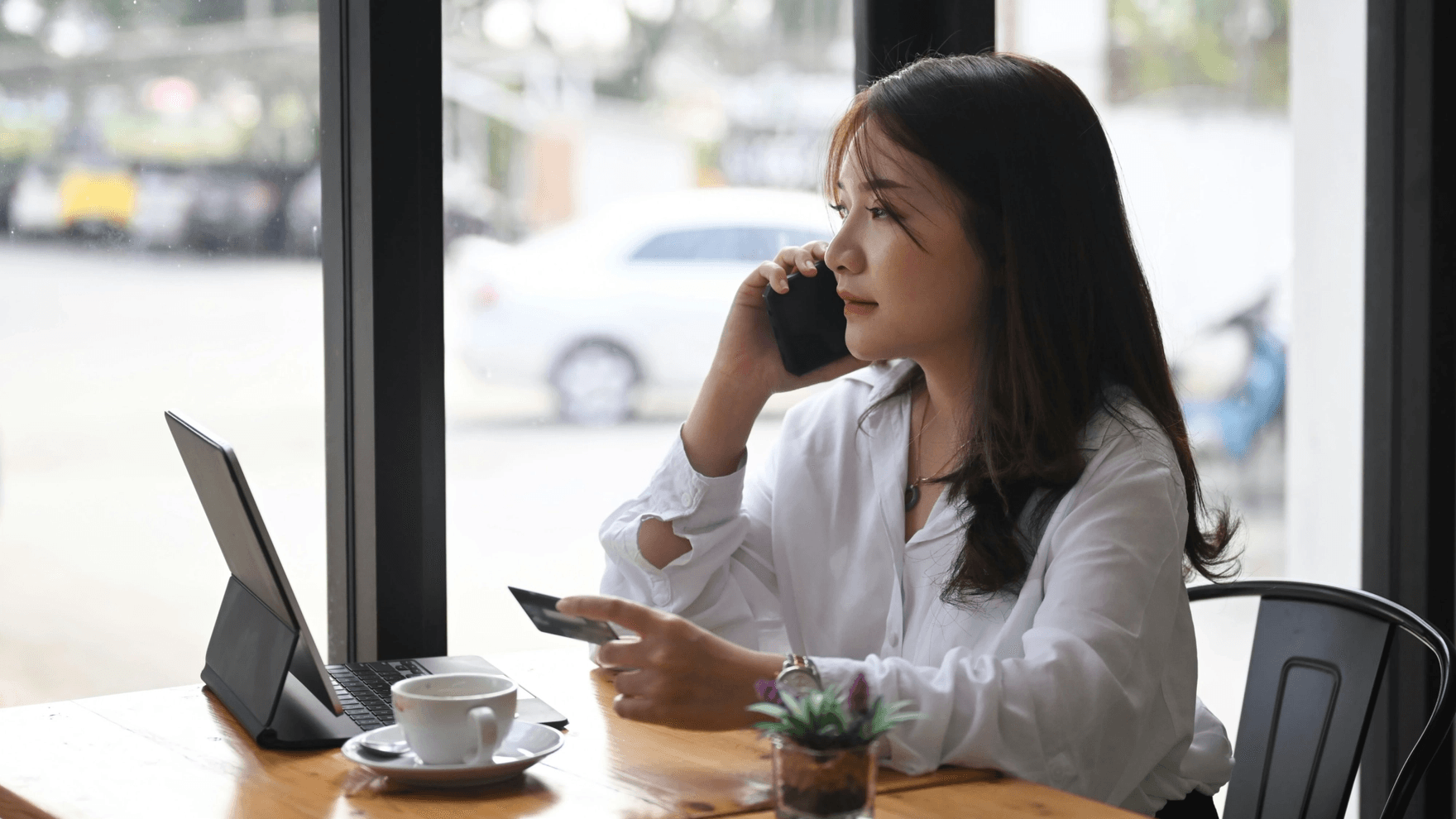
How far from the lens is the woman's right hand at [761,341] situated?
5.68ft

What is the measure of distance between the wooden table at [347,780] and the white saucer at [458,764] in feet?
0.04

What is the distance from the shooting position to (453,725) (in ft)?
3.62

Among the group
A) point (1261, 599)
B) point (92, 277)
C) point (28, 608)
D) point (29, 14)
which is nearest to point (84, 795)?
point (28, 608)

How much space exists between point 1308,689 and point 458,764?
1053 millimetres

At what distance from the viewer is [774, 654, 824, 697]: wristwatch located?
1102mm

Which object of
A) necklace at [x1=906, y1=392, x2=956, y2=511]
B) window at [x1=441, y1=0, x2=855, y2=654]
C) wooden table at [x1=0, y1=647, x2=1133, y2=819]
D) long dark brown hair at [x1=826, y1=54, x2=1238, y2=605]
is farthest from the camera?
window at [x1=441, y1=0, x2=855, y2=654]

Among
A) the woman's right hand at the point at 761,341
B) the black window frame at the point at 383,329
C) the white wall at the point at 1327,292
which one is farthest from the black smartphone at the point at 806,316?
the white wall at the point at 1327,292

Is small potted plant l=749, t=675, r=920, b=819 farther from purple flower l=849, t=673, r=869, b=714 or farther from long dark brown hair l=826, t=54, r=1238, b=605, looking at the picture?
long dark brown hair l=826, t=54, r=1238, b=605

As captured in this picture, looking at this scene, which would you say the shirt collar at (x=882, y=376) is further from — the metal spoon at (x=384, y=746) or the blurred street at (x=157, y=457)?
the metal spoon at (x=384, y=746)

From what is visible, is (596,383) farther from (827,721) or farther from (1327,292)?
(1327,292)

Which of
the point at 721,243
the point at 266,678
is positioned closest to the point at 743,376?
the point at 721,243

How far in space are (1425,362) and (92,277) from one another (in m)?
2.13

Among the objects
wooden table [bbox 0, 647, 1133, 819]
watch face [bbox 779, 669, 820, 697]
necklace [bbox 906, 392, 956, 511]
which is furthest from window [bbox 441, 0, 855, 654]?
watch face [bbox 779, 669, 820, 697]

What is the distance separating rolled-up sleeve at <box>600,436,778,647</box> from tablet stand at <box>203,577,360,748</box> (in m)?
0.46
